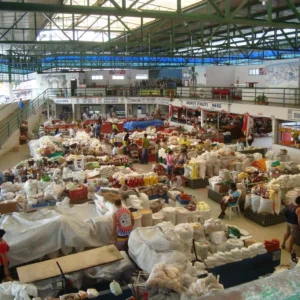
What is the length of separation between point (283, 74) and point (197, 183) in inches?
318

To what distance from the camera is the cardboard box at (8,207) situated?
766cm

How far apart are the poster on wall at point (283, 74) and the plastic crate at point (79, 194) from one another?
37.8 feet

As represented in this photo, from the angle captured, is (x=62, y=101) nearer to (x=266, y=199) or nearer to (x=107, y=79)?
(x=107, y=79)

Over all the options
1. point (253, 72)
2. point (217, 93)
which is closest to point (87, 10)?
point (217, 93)

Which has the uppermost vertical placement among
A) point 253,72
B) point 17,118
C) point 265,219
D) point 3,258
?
point 253,72

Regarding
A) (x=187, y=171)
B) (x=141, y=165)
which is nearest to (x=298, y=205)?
(x=187, y=171)

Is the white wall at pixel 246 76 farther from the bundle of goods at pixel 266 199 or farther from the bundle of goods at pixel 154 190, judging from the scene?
the bundle of goods at pixel 154 190

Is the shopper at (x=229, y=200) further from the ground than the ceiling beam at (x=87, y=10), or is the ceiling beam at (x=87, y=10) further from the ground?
the ceiling beam at (x=87, y=10)

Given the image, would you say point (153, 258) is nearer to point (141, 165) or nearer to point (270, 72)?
point (141, 165)

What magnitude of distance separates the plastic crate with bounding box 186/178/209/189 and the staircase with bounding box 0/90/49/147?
10.7 m

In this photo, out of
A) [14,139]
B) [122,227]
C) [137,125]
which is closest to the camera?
[122,227]

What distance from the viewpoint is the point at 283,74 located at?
56.0 feet

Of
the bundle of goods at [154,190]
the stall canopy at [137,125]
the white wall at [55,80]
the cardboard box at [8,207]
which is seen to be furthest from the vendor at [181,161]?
the white wall at [55,80]

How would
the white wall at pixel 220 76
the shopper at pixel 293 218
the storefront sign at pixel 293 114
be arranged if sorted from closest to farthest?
the shopper at pixel 293 218 → the storefront sign at pixel 293 114 → the white wall at pixel 220 76
